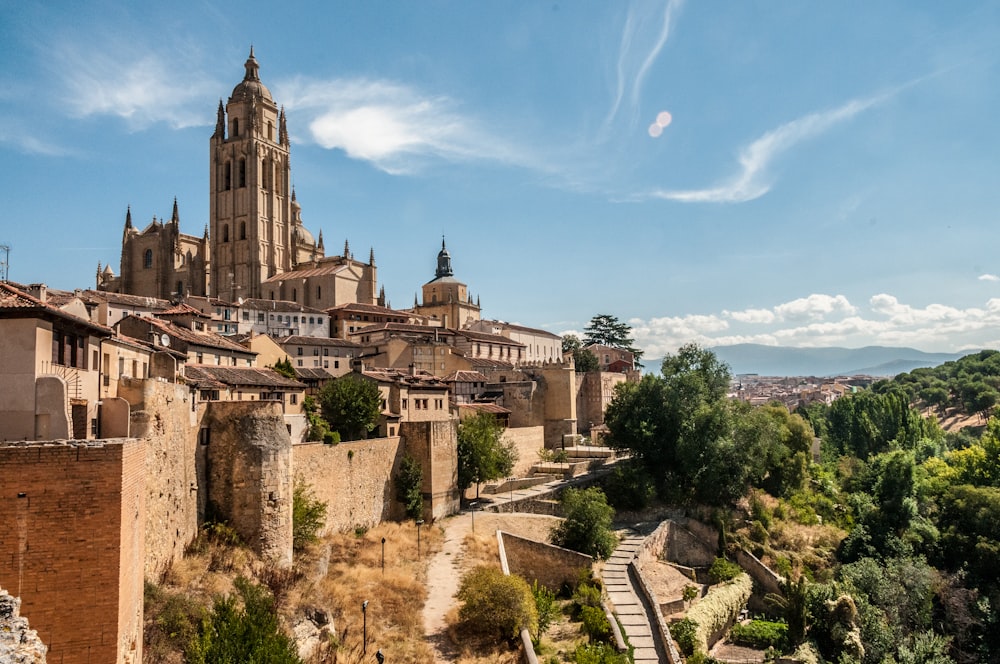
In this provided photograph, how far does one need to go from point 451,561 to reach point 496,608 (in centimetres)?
605

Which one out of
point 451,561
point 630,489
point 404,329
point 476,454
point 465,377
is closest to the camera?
point 451,561

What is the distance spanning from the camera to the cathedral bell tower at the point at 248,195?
8044cm

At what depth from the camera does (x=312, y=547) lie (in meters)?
24.3

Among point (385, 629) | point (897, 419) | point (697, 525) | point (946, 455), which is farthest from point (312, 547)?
point (897, 419)

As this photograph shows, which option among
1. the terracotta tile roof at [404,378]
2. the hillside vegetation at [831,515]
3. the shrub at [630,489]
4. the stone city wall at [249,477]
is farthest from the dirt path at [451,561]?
the hillside vegetation at [831,515]

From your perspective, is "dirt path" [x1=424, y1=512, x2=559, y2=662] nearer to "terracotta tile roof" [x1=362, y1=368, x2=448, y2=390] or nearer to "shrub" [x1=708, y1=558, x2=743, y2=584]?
"terracotta tile roof" [x1=362, y1=368, x2=448, y2=390]

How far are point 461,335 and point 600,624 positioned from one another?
4418 cm

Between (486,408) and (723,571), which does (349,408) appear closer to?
(486,408)

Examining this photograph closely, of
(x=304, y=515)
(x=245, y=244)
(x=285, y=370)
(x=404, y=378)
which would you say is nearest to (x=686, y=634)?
(x=304, y=515)

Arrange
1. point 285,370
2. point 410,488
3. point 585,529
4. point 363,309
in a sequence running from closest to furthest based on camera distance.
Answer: point 410,488
point 585,529
point 285,370
point 363,309

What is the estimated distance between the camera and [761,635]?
106 feet

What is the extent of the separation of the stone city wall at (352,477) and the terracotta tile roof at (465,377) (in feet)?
60.8

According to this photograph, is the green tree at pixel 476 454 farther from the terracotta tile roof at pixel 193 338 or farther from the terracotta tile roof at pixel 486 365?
the terracotta tile roof at pixel 486 365

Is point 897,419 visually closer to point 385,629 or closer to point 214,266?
point 385,629
